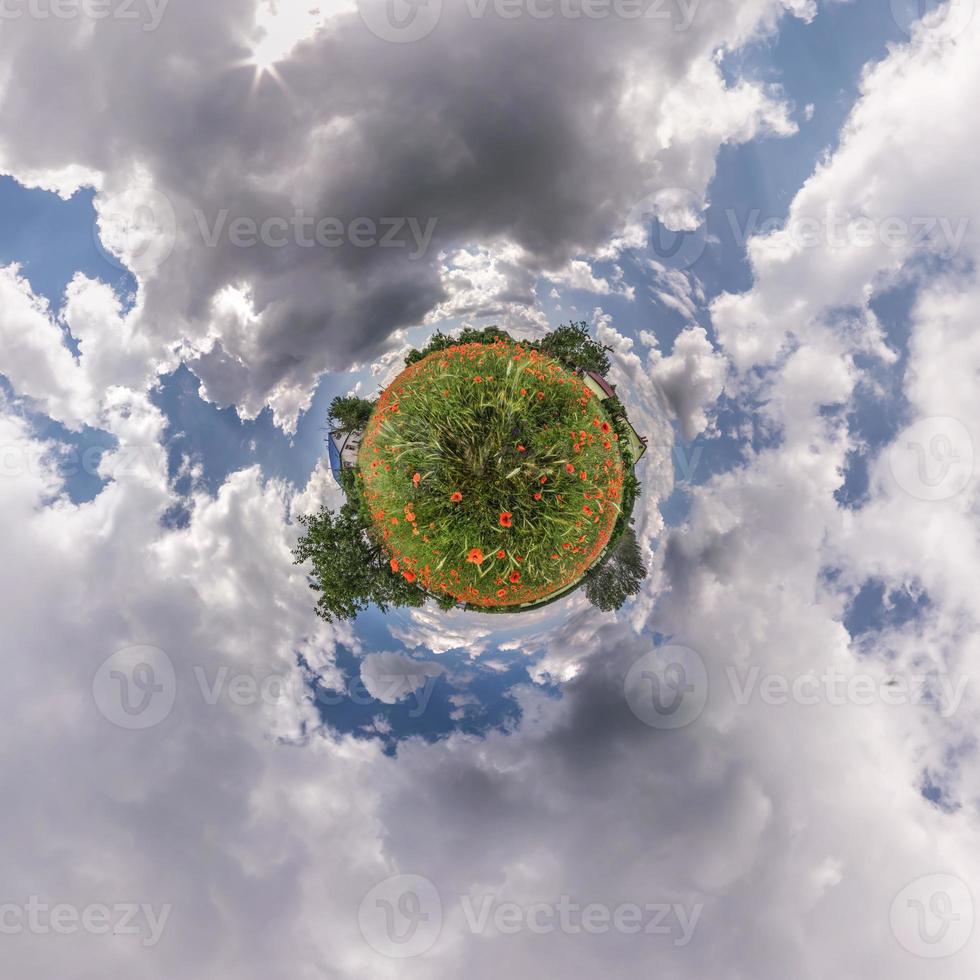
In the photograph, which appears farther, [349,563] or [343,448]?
[343,448]

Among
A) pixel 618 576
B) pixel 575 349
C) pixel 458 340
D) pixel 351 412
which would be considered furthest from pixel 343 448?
pixel 618 576

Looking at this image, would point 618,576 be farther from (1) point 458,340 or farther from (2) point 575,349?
(1) point 458,340

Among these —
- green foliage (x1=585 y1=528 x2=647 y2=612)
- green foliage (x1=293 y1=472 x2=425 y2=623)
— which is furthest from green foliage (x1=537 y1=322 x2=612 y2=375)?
green foliage (x1=293 y1=472 x2=425 y2=623)

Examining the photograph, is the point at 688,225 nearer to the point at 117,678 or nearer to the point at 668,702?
the point at 668,702

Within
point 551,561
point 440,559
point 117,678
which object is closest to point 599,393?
point 551,561

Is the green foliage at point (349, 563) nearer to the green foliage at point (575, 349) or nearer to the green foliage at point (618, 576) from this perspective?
the green foliage at point (618, 576)

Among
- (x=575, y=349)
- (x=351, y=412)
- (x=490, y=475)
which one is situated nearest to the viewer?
(x=490, y=475)
